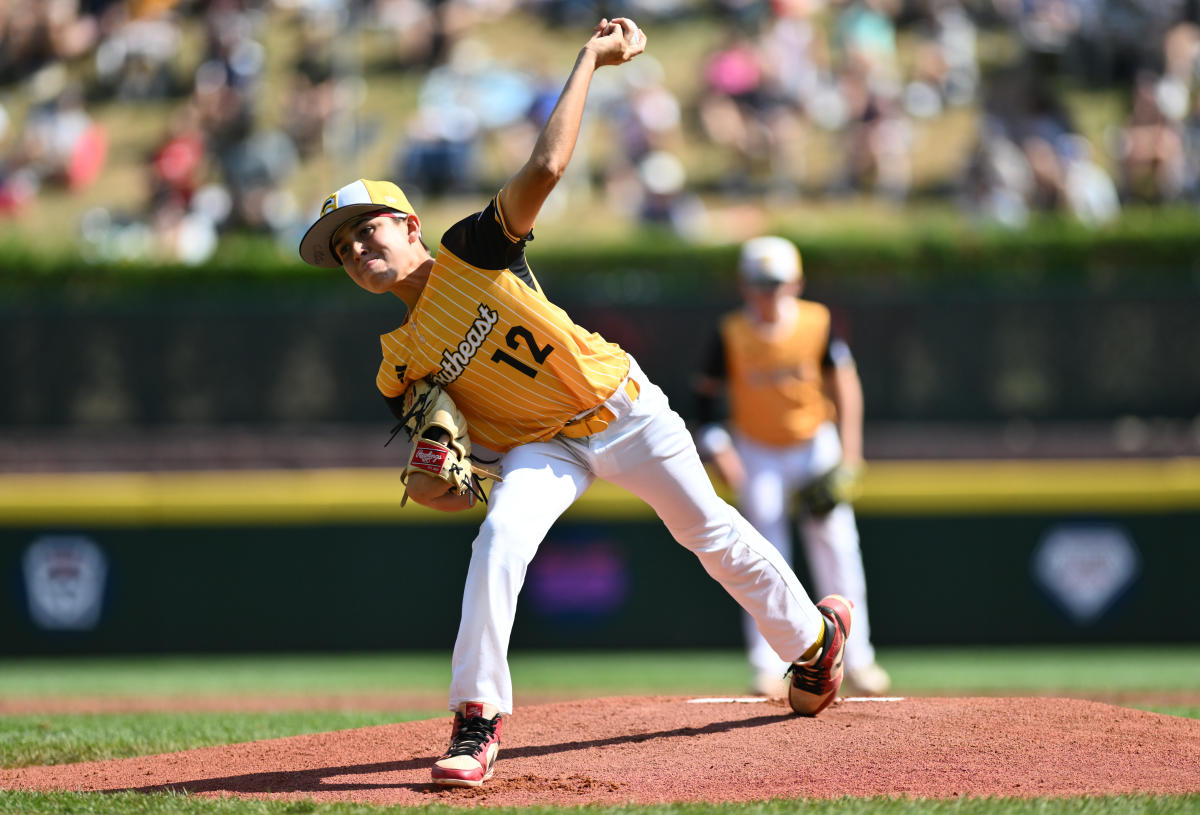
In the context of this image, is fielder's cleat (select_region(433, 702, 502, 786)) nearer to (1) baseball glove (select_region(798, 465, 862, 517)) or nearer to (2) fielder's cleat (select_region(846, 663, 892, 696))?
(2) fielder's cleat (select_region(846, 663, 892, 696))

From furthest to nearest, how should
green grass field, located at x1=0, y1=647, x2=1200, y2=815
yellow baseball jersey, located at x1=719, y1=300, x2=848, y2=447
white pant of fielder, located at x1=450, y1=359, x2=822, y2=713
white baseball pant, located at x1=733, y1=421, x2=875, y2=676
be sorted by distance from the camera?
yellow baseball jersey, located at x1=719, y1=300, x2=848, y2=447
white baseball pant, located at x1=733, y1=421, x2=875, y2=676
white pant of fielder, located at x1=450, y1=359, x2=822, y2=713
green grass field, located at x1=0, y1=647, x2=1200, y2=815

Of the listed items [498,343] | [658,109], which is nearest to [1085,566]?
[658,109]

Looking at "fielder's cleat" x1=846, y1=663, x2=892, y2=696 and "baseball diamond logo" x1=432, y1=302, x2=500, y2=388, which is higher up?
"baseball diamond logo" x1=432, y1=302, x2=500, y2=388

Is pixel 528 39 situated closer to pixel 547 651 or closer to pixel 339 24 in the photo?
pixel 339 24

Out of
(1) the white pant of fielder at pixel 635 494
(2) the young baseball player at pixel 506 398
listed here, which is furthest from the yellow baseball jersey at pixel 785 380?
(2) the young baseball player at pixel 506 398

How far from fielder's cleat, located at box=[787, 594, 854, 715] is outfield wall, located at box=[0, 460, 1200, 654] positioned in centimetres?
522

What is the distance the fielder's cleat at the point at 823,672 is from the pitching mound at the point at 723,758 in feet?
0.21

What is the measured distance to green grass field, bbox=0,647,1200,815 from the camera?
3871mm

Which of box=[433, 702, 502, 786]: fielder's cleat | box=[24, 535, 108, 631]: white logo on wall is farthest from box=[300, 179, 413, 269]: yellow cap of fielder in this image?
box=[24, 535, 108, 631]: white logo on wall

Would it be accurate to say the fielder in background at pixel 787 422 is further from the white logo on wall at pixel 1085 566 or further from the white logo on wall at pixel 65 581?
the white logo on wall at pixel 65 581

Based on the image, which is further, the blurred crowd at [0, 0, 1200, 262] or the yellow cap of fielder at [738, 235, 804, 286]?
the blurred crowd at [0, 0, 1200, 262]

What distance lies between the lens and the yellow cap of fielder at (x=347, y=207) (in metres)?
4.27

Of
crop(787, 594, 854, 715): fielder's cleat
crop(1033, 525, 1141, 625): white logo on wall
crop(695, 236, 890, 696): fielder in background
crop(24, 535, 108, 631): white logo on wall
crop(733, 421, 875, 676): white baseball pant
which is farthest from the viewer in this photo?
crop(24, 535, 108, 631): white logo on wall

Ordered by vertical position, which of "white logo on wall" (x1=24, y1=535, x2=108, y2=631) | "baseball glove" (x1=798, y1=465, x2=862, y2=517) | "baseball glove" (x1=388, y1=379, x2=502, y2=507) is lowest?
"white logo on wall" (x1=24, y1=535, x2=108, y2=631)
